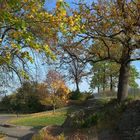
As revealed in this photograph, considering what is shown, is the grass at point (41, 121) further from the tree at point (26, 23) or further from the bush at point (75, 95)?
the tree at point (26, 23)

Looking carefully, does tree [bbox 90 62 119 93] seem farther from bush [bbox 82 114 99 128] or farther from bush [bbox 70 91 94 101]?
bush [bbox 82 114 99 128]

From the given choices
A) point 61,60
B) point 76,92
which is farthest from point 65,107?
point 61,60

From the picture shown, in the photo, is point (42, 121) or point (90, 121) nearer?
point (90, 121)

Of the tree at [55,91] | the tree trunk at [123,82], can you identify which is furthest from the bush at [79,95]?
the tree trunk at [123,82]

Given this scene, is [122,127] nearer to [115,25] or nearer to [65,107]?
[115,25]

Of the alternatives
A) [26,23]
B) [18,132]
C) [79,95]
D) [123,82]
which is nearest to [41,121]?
[18,132]

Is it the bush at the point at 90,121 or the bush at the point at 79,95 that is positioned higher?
the bush at the point at 79,95

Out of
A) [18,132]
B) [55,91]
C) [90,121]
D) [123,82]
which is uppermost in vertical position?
[55,91]

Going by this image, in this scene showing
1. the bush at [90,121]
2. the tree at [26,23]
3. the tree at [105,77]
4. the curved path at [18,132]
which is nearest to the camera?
the tree at [26,23]

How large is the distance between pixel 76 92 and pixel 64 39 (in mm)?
38848

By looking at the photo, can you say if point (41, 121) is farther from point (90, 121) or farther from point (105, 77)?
point (105, 77)

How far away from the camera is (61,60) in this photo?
22.4 metres

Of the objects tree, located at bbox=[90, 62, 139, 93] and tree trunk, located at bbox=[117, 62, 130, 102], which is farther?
tree, located at bbox=[90, 62, 139, 93]

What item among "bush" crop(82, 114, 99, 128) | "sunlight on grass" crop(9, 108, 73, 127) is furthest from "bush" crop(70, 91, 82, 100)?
"bush" crop(82, 114, 99, 128)
